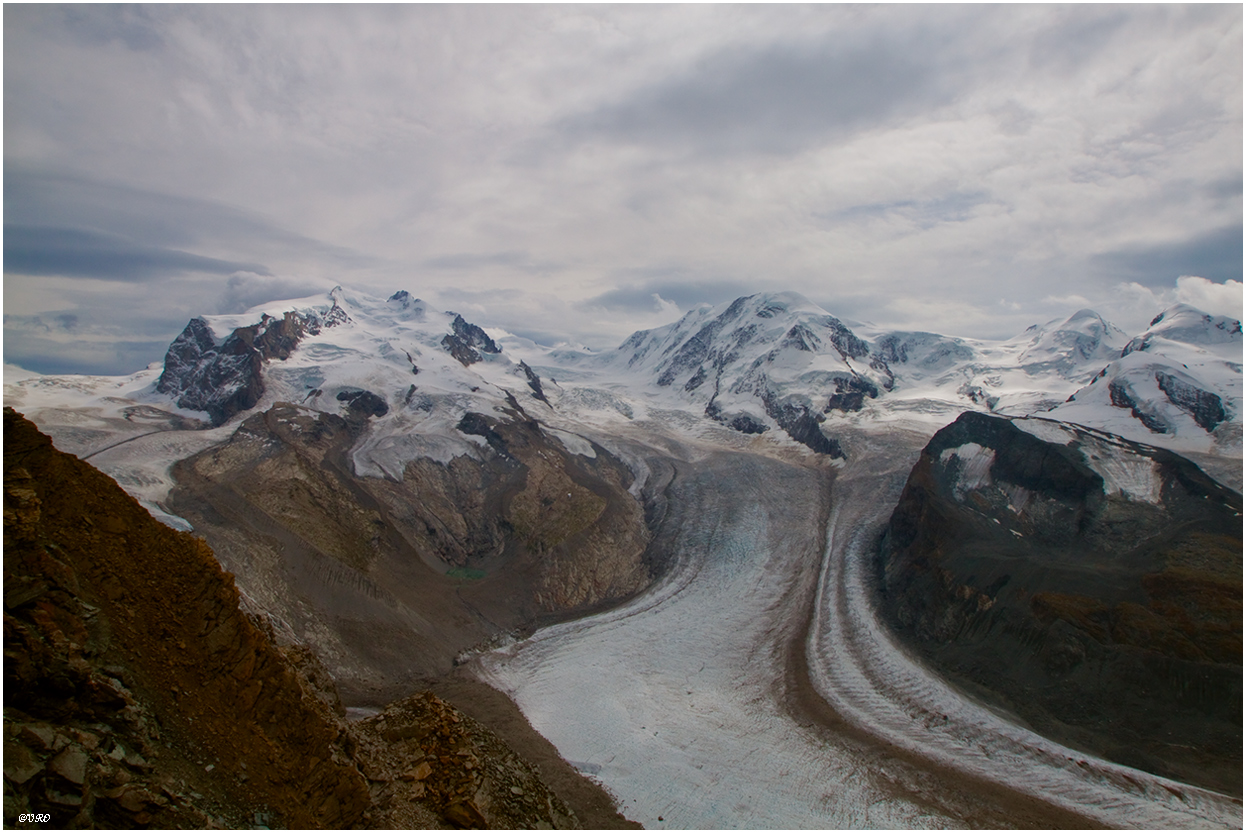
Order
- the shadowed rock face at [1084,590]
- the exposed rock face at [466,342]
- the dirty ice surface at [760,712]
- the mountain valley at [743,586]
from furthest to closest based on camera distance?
the exposed rock face at [466,342] → the shadowed rock face at [1084,590] → the mountain valley at [743,586] → the dirty ice surface at [760,712]

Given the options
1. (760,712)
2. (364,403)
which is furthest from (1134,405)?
(364,403)

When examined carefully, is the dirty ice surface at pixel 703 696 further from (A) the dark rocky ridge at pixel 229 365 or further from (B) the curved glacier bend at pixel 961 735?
(A) the dark rocky ridge at pixel 229 365

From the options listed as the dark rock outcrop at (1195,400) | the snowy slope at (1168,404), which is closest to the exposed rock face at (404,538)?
the snowy slope at (1168,404)

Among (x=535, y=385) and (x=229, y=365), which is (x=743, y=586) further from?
(x=535, y=385)

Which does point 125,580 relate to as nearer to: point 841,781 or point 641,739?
point 641,739

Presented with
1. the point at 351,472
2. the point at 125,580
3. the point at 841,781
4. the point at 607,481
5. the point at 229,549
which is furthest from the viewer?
the point at 607,481

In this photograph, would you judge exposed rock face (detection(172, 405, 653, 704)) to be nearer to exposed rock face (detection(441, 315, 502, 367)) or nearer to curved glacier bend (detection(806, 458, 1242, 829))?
curved glacier bend (detection(806, 458, 1242, 829))

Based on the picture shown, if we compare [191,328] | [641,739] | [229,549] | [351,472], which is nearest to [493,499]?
[351,472]
